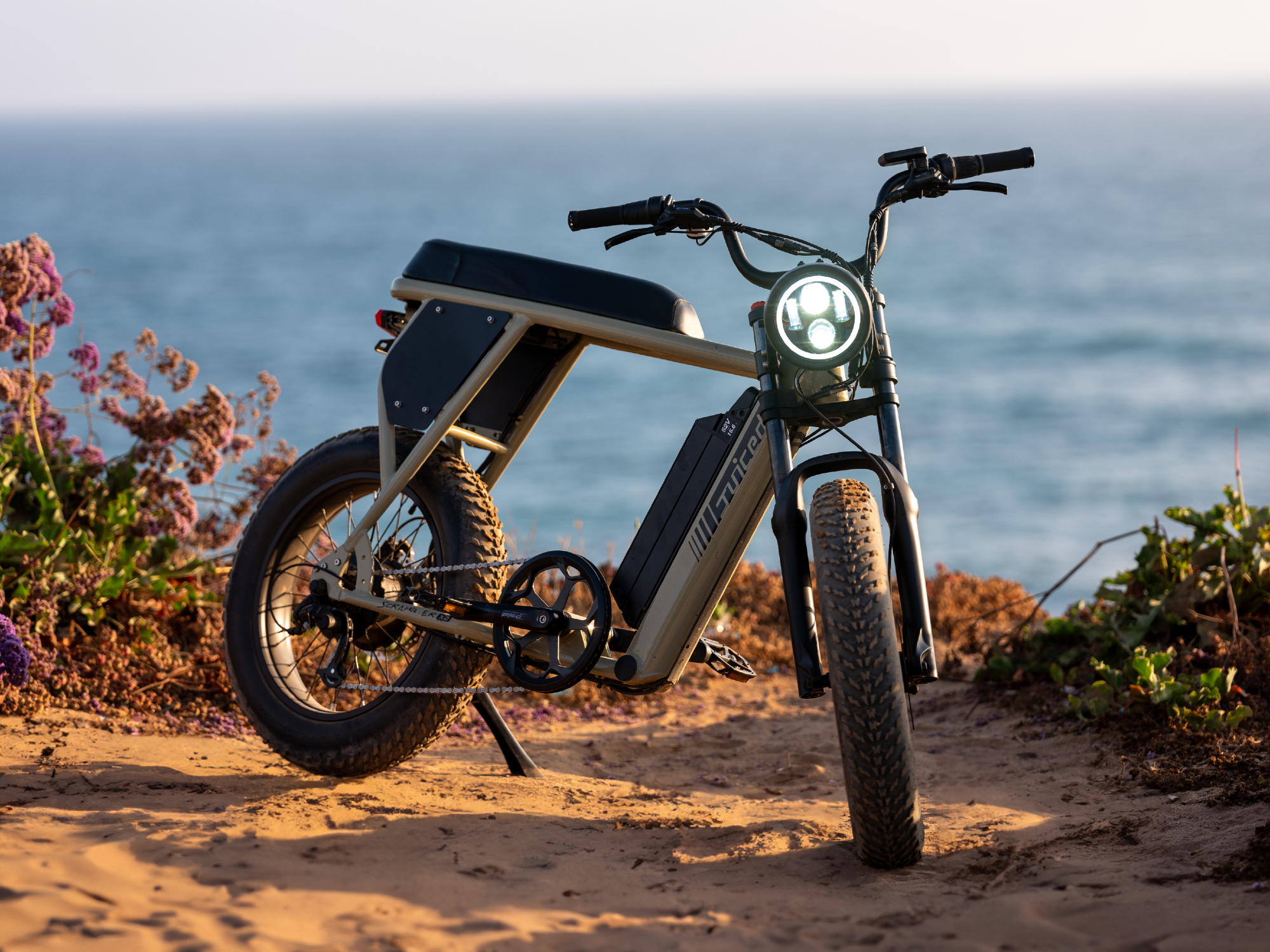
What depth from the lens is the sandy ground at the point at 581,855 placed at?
2.37 meters

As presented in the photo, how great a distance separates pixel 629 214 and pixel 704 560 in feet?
3.67

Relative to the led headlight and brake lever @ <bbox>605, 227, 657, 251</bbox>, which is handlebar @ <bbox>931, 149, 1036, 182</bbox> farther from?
brake lever @ <bbox>605, 227, 657, 251</bbox>

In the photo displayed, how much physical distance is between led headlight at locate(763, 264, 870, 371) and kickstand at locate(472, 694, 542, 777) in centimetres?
178

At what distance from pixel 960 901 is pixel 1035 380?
108 ft

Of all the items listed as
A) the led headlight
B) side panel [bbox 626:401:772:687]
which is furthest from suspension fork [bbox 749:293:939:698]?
side panel [bbox 626:401:772:687]

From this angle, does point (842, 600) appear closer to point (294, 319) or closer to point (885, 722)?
point (885, 722)

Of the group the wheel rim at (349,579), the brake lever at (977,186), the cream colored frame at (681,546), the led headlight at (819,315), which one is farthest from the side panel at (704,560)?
the brake lever at (977,186)

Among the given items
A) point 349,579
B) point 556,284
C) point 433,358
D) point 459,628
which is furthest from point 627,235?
point 349,579

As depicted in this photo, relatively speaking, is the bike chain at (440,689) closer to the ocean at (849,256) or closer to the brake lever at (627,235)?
the brake lever at (627,235)

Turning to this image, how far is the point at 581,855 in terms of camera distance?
3.03 meters

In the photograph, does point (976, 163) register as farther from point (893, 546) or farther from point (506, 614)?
point (506, 614)

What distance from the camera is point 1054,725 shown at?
14.6 ft

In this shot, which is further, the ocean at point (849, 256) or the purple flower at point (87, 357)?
the ocean at point (849, 256)

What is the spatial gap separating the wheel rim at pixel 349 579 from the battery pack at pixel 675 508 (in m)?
0.66
